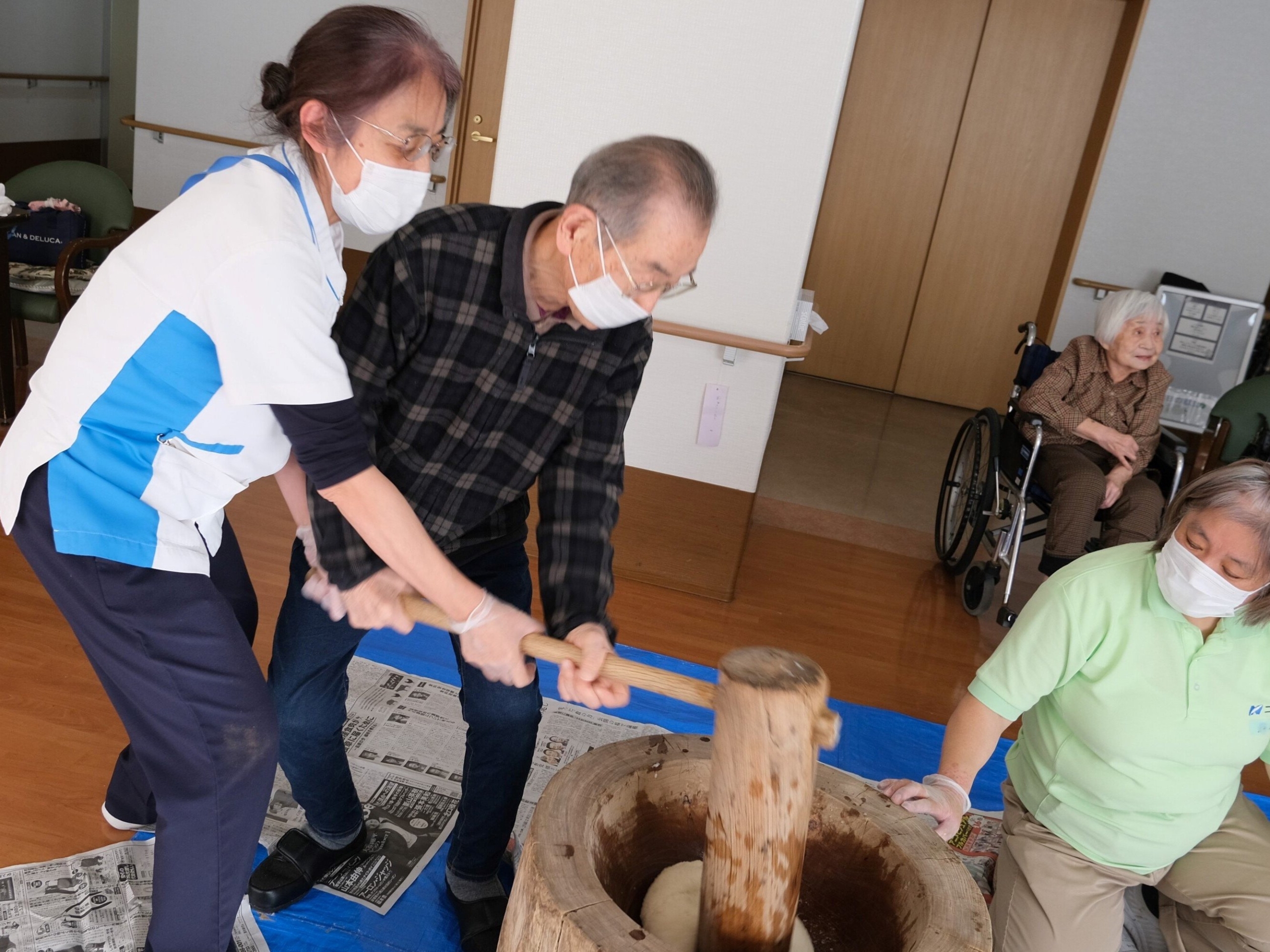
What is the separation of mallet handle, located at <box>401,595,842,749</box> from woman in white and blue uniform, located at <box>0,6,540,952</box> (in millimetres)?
32

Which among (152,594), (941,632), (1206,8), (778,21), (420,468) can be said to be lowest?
(941,632)

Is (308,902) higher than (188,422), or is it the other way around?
(188,422)

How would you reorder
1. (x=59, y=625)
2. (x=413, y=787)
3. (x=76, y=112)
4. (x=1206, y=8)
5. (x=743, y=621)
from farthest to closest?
1. (x=76, y=112)
2. (x=1206, y=8)
3. (x=743, y=621)
4. (x=59, y=625)
5. (x=413, y=787)

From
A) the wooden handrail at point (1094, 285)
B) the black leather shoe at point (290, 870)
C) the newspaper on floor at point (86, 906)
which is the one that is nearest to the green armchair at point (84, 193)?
A: the newspaper on floor at point (86, 906)

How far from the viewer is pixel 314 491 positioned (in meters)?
1.42

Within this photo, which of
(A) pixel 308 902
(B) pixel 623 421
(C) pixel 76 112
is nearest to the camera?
(B) pixel 623 421

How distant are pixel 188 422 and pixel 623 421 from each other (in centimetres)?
61

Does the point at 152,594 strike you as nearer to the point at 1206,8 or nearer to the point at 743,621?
the point at 743,621

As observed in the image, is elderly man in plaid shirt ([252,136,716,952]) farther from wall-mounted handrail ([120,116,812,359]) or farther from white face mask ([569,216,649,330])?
wall-mounted handrail ([120,116,812,359])

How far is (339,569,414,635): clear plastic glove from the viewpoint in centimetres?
128

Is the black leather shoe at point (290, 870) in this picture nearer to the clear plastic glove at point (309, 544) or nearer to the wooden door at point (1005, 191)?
the clear plastic glove at point (309, 544)

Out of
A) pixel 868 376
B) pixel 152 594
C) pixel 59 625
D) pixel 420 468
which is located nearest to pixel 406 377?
pixel 420 468

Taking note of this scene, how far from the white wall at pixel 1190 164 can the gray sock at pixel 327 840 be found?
4891 millimetres

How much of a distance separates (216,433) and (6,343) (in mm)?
2715
